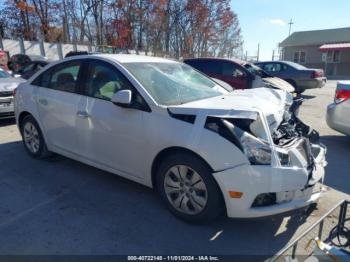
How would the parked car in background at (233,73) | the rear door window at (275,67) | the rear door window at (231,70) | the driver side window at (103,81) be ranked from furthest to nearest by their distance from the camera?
the rear door window at (275,67) → the rear door window at (231,70) → the parked car in background at (233,73) → the driver side window at (103,81)

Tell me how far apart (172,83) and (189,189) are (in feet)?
4.39

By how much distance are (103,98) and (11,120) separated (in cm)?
530

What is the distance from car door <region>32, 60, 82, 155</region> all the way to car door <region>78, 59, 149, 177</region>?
0.18m

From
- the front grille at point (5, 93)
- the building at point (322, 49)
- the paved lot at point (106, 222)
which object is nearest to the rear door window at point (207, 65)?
the front grille at point (5, 93)

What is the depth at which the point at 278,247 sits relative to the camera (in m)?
2.78

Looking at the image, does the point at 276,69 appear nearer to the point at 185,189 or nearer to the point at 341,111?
the point at 341,111

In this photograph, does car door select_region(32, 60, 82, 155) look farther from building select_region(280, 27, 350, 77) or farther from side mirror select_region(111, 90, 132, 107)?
building select_region(280, 27, 350, 77)

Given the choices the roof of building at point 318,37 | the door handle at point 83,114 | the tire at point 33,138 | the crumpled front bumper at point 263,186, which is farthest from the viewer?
the roof of building at point 318,37

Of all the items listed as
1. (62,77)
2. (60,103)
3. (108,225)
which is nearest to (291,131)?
(108,225)

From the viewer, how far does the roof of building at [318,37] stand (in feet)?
112

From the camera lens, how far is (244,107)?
2961 millimetres

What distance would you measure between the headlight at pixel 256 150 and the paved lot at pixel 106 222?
557 millimetres

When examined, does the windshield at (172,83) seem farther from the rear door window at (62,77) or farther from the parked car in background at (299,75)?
the parked car in background at (299,75)

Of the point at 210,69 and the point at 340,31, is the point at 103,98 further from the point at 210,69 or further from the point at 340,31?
the point at 340,31
